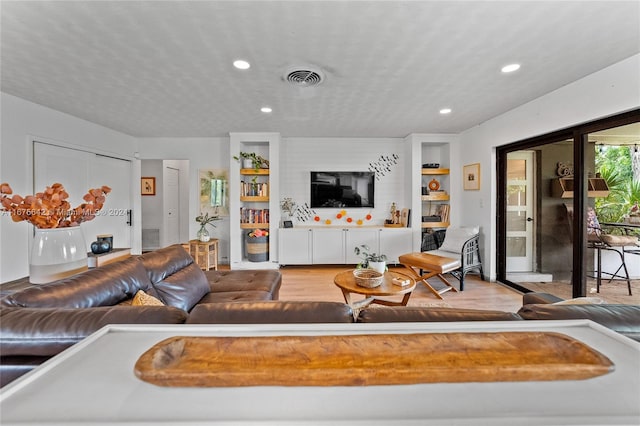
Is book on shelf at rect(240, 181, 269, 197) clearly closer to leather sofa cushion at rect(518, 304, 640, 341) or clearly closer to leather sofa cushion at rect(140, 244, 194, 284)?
leather sofa cushion at rect(140, 244, 194, 284)

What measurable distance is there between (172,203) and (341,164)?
402cm

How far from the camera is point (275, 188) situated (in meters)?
4.32

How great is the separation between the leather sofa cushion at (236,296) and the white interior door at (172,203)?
14.6 ft

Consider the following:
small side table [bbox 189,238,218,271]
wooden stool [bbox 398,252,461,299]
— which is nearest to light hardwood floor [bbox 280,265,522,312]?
wooden stool [bbox 398,252,461,299]

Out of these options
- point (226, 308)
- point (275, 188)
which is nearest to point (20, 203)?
point (226, 308)

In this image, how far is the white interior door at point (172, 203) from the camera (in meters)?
5.73

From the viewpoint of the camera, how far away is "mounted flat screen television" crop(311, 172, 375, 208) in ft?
15.5

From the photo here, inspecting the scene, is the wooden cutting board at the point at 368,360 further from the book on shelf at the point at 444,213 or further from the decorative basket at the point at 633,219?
the book on shelf at the point at 444,213

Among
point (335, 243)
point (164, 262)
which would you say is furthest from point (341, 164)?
point (164, 262)

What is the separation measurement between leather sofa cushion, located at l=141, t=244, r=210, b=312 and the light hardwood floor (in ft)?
4.21

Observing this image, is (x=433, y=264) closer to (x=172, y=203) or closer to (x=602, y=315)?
(x=602, y=315)

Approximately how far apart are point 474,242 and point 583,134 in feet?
5.69

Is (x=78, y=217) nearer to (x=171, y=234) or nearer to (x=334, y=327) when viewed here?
(x=334, y=327)

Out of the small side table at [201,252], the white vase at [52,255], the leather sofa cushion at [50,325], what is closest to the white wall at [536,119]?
the leather sofa cushion at [50,325]
